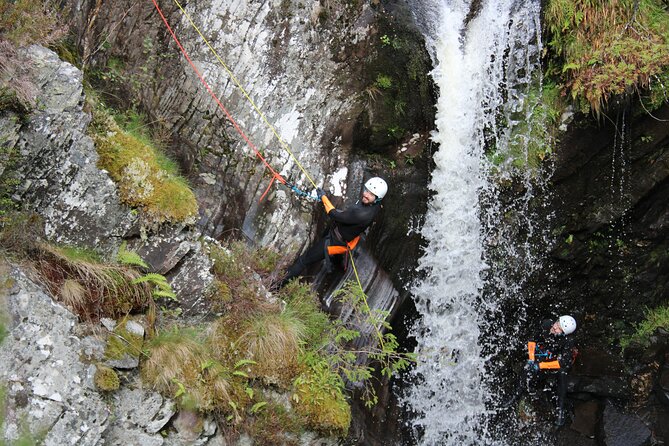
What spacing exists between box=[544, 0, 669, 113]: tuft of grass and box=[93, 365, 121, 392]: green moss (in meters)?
7.59

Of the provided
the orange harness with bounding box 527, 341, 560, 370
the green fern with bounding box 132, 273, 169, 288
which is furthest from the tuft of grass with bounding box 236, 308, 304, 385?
the orange harness with bounding box 527, 341, 560, 370

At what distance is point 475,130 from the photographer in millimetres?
9031

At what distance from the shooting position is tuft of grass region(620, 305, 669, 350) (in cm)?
923

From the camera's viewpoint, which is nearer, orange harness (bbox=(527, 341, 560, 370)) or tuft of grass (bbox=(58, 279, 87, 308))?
tuft of grass (bbox=(58, 279, 87, 308))

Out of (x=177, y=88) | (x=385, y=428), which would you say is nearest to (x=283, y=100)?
(x=177, y=88)

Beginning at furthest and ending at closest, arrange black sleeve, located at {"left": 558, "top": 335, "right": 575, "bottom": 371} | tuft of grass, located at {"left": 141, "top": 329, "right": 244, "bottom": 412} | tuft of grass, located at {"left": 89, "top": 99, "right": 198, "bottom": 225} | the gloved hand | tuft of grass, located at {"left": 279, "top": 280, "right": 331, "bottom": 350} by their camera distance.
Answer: the gloved hand, black sleeve, located at {"left": 558, "top": 335, "right": 575, "bottom": 371}, tuft of grass, located at {"left": 279, "top": 280, "right": 331, "bottom": 350}, tuft of grass, located at {"left": 89, "top": 99, "right": 198, "bottom": 225}, tuft of grass, located at {"left": 141, "top": 329, "right": 244, "bottom": 412}

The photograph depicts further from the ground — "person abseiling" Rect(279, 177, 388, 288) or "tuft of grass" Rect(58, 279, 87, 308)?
"person abseiling" Rect(279, 177, 388, 288)

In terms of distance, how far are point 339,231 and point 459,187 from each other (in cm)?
260

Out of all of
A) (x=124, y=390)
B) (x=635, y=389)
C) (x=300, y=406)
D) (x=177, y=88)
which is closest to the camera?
(x=124, y=390)

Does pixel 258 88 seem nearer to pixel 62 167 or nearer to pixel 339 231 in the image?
pixel 339 231

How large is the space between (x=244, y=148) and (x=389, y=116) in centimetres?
235

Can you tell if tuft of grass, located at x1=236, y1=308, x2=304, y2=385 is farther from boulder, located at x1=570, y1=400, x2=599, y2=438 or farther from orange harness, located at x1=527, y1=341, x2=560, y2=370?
boulder, located at x1=570, y1=400, x2=599, y2=438

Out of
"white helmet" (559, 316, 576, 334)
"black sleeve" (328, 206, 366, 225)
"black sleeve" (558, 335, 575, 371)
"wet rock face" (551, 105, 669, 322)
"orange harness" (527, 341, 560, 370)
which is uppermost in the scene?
"wet rock face" (551, 105, 669, 322)

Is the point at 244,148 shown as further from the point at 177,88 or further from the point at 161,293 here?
the point at 161,293
